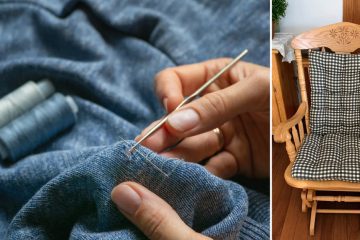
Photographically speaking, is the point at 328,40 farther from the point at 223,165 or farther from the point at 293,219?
the point at 223,165

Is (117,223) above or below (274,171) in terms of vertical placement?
above

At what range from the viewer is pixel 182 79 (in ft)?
1.68

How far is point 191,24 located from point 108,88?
0.14 metres

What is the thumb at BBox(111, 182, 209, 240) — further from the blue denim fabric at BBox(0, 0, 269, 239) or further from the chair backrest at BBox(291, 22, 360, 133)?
the chair backrest at BBox(291, 22, 360, 133)

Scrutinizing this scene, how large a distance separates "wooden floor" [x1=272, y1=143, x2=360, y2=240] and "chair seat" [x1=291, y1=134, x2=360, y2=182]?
0.05 m

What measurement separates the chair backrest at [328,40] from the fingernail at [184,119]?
396 millimetres

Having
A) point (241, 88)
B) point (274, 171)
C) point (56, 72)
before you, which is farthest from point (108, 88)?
point (274, 171)

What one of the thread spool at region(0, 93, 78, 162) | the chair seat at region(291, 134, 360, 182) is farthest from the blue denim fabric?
the chair seat at region(291, 134, 360, 182)

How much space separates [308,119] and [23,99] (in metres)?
0.51

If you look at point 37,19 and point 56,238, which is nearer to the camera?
point 56,238

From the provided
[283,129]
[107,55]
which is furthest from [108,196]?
[283,129]

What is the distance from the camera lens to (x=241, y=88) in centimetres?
44

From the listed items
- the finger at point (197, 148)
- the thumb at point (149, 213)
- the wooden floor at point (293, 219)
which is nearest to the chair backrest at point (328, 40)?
the wooden floor at point (293, 219)

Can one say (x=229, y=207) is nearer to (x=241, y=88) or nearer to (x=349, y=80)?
(x=241, y=88)
